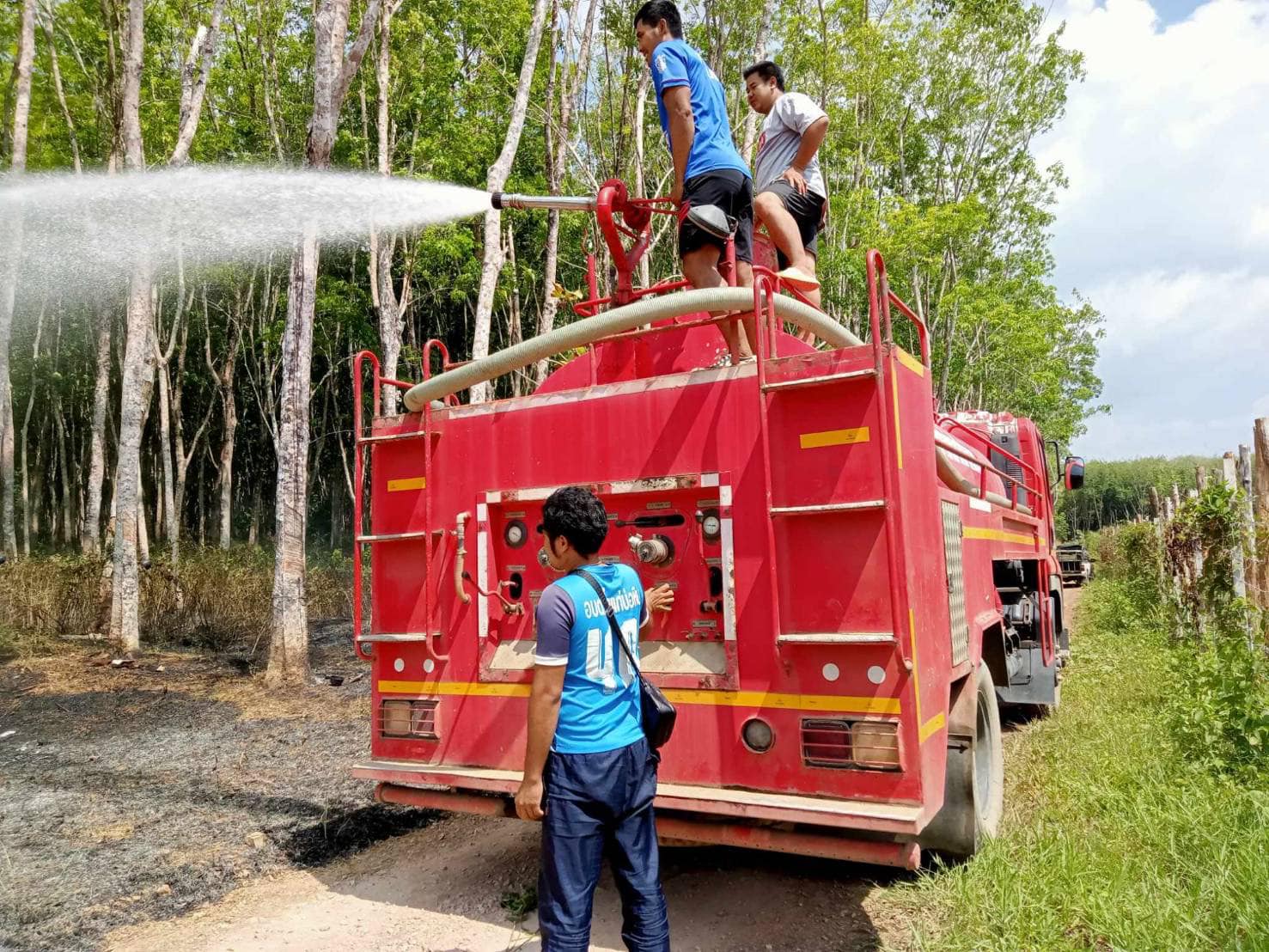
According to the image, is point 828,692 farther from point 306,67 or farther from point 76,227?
point 306,67

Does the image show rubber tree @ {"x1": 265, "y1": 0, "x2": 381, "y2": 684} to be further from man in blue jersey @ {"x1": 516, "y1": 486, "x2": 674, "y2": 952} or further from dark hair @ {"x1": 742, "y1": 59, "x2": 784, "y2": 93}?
man in blue jersey @ {"x1": 516, "y1": 486, "x2": 674, "y2": 952}

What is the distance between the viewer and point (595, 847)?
3.10 meters

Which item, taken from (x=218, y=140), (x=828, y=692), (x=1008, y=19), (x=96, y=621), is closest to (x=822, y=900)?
(x=828, y=692)

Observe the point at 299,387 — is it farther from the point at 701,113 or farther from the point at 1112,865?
the point at 1112,865

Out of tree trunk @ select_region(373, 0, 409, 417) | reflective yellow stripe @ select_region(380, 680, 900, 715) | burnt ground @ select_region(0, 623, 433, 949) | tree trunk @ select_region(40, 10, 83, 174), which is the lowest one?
burnt ground @ select_region(0, 623, 433, 949)

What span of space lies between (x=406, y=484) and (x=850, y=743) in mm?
2649

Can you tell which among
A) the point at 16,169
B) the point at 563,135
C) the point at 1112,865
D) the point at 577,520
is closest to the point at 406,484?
the point at 577,520

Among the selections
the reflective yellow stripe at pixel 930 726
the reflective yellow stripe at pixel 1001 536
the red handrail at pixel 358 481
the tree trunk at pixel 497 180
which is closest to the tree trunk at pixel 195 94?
the tree trunk at pixel 497 180

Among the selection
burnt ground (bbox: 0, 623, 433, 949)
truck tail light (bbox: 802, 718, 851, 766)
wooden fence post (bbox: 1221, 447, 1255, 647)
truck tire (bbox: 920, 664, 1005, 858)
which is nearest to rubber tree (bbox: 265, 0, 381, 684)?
burnt ground (bbox: 0, 623, 433, 949)

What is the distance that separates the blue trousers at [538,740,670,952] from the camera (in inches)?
120

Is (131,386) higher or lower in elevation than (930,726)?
Result: higher

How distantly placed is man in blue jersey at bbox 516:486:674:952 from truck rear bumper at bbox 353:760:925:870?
1.66 ft

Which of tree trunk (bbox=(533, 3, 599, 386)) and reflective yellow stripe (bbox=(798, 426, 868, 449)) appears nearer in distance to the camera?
reflective yellow stripe (bbox=(798, 426, 868, 449))

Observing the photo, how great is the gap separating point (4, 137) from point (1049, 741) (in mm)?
20801
